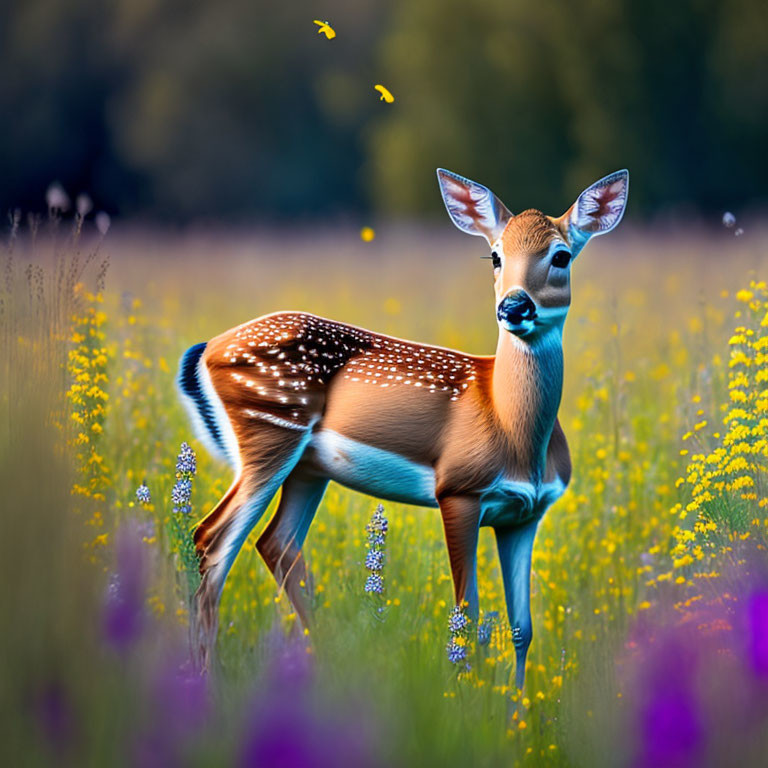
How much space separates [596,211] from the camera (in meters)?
4.27

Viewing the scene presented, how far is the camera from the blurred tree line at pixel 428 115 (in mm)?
19672

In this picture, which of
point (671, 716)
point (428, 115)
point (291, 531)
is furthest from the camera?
point (428, 115)

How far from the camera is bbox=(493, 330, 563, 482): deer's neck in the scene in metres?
4.25

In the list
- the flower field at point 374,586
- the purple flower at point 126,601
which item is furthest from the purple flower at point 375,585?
the purple flower at point 126,601

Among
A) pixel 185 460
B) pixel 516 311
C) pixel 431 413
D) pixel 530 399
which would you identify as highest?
pixel 516 311

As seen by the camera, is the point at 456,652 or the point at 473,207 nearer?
the point at 456,652

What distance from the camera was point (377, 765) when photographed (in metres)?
2.87

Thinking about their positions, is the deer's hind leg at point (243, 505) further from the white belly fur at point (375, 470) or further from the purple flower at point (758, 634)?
the purple flower at point (758, 634)

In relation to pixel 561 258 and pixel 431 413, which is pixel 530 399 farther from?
pixel 561 258

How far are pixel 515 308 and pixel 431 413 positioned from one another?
59 cm

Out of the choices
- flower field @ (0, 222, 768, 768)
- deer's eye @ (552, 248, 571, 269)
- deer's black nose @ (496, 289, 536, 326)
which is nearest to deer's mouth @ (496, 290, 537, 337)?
deer's black nose @ (496, 289, 536, 326)

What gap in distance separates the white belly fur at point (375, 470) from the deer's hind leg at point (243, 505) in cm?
10

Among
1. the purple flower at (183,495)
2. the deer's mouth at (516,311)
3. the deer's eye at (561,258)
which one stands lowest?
the purple flower at (183,495)

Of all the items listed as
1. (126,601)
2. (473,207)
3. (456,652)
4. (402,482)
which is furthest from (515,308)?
(126,601)
